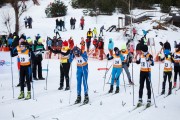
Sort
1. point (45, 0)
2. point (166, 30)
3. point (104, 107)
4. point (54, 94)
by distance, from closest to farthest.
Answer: point (104, 107)
point (54, 94)
point (166, 30)
point (45, 0)

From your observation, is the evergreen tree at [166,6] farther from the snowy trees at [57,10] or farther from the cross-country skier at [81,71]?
the cross-country skier at [81,71]

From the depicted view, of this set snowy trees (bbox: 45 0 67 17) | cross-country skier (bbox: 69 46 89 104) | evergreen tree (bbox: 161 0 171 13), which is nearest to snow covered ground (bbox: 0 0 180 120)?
cross-country skier (bbox: 69 46 89 104)

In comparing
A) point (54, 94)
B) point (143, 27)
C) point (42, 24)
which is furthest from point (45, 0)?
point (54, 94)

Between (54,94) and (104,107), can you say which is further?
(54,94)

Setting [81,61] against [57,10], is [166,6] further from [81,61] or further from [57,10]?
[81,61]

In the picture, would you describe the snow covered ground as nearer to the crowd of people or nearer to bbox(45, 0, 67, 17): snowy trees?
the crowd of people

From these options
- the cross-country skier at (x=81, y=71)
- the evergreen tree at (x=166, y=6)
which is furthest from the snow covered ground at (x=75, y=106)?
the evergreen tree at (x=166, y=6)

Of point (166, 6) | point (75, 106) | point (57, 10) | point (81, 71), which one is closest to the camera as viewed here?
point (75, 106)

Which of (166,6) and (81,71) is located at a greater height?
(166,6)

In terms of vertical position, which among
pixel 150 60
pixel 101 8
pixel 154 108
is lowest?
pixel 154 108

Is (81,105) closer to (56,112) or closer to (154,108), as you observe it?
(56,112)

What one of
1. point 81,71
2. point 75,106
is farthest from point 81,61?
point 75,106

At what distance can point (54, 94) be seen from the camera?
12641 millimetres

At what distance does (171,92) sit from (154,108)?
263 cm
